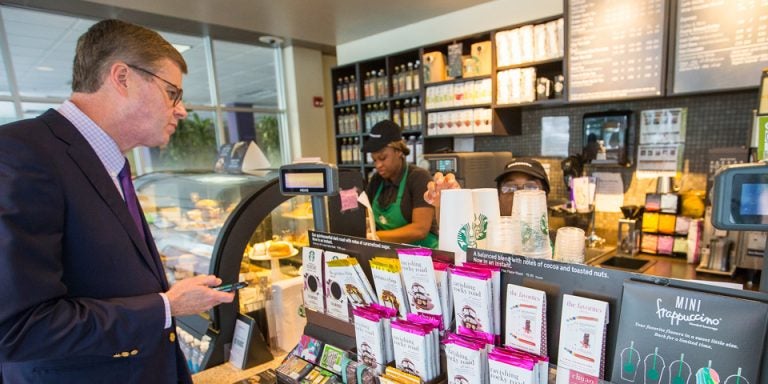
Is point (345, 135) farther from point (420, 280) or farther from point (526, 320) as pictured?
point (526, 320)

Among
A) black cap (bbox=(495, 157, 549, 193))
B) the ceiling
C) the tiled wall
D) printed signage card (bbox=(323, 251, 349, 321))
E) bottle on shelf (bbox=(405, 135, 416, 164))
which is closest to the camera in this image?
printed signage card (bbox=(323, 251, 349, 321))

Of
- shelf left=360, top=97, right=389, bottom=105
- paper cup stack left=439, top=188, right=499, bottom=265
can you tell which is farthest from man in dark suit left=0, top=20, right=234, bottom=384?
shelf left=360, top=97, right=389, bottom=105

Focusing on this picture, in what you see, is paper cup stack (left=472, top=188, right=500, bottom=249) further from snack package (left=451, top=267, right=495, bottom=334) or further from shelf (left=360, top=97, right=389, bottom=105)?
shelf (left=360, top=97, right=389, bottom=105)

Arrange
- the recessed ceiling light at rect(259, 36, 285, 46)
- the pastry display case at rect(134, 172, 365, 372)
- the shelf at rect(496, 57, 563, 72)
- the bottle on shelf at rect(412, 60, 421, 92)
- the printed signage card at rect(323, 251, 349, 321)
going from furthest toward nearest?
the recessed ceiling light at rect(259, 36, 285, 46) → the bottle on shelf at rect(412, 60, 421, 92) → the shelf at rect(496, 57, 563, 72) → the pastry display case at rect(134, 172, 365, 372) → the printed signage card at rect(323, 251, 349, 321)

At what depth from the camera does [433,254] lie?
95cm

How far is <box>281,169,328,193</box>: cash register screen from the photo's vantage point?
1134mm

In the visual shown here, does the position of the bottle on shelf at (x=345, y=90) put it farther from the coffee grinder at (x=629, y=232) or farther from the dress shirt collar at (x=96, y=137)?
the dress shirt collar at (x=96, y=137)

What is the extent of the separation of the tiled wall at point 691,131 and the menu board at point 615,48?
0.30 meters

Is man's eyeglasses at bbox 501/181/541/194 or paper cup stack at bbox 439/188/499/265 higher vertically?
paper cup stack at bbox 439/188/499/265

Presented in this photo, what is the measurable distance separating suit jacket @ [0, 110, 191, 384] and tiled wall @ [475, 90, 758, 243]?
10.4 ft

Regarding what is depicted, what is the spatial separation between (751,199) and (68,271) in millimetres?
1340

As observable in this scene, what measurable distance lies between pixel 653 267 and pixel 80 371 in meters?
2.89

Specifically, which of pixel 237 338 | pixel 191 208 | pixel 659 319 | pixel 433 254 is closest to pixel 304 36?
pixel 191 208

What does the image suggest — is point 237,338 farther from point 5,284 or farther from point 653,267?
point 653,267
